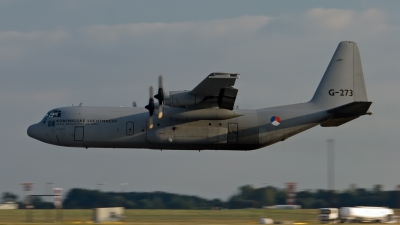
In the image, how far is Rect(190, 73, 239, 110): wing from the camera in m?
29.0

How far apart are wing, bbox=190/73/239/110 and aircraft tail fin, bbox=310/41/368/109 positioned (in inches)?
235

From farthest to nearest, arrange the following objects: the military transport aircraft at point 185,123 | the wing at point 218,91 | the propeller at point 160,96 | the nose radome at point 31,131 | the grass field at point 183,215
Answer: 1. the grass field at point 183,215
2. the nose radome at point 31,131
3. the military transport aircraft at point 185,123
4. the propeller at point 160,96
5. the wing at point 218,91

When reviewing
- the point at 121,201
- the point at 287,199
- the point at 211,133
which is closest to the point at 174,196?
the point at 121,201

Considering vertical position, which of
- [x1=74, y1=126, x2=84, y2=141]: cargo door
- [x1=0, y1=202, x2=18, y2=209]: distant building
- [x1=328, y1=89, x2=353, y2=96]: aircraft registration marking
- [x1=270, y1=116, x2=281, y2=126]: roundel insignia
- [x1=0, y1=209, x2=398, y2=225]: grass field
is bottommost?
[x1=0, y1=209, x2=398, y2=225]: grass field

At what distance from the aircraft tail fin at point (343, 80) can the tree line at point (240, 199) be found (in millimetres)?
10947

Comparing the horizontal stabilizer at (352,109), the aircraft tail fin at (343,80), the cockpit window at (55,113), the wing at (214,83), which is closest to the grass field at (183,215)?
the cockpit window at (55,113)

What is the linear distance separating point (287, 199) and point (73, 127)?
→ 64.8 feet

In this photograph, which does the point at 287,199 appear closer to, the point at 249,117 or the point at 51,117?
the point at 249,117

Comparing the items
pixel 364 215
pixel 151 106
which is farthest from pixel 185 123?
pixel 364 215

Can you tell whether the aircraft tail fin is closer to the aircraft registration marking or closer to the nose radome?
the aircraft registration marking

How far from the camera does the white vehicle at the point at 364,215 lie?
31953 millimetres

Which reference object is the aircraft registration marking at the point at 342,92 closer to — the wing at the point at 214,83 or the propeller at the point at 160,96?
the wing at the point at 214,83

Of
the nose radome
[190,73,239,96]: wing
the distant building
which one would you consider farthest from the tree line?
[190,73,239,96]: wing

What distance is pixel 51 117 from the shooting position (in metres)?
32.7
